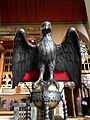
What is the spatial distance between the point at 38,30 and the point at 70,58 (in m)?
3.12

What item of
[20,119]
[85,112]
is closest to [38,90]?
[20,119]

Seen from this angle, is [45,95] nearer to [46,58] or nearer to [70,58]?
[46,58]

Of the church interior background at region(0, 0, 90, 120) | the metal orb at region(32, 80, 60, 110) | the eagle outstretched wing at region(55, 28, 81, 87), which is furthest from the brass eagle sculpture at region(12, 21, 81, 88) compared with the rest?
the church interior background at region(0, 0, 90, 120)

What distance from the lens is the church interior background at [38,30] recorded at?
4.34 m

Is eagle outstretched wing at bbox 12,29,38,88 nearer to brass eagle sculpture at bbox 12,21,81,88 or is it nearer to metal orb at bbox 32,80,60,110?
brass eagle sculpture at bbox 12,21,81,88

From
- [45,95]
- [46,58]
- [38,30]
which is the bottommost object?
[45,95]

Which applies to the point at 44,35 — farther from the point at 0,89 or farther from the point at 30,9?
the point at 30,9

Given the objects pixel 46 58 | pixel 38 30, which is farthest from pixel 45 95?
pixel 38 30

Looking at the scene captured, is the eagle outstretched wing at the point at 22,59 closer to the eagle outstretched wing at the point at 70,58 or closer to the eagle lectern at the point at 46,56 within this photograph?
the eagle lectern at the point at 46,56

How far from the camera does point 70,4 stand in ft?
16.4

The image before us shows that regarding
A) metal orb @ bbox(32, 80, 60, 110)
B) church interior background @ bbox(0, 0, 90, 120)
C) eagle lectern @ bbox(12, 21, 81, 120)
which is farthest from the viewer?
church interior background @ bbox(0, 0, 90, 120)

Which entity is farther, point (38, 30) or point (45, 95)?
point (38, 30)

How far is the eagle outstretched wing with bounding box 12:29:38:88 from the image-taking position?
1.49 meters

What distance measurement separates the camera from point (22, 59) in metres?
1.54
